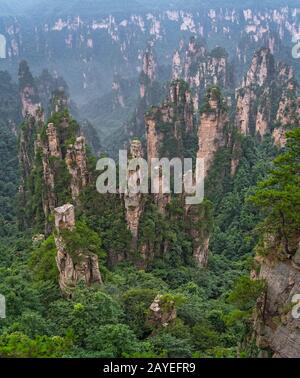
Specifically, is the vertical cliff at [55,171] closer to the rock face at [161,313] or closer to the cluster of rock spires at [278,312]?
the rock face at [161,313]

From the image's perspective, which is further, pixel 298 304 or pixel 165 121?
pixel 165 121

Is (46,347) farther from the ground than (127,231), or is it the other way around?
(46,347)

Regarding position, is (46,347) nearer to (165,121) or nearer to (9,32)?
(165,121)

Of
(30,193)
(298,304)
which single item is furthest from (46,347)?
(30,193)

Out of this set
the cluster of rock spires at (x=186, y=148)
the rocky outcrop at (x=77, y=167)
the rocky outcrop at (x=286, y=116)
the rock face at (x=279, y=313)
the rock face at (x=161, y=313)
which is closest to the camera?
the rock face at (x=279, y=313)

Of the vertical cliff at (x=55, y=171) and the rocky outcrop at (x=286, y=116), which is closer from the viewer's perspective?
the vertical cliff at (x=55, y=171)

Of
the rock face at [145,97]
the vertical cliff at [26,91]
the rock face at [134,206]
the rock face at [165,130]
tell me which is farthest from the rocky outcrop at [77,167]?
the vertical cliff at [26,91]

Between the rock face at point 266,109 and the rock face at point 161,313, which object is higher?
the rock face at point 266,109
